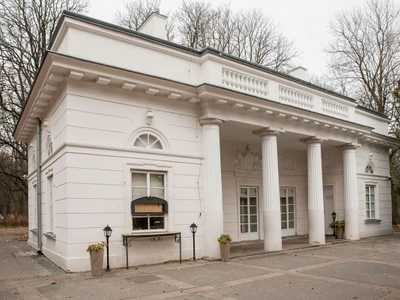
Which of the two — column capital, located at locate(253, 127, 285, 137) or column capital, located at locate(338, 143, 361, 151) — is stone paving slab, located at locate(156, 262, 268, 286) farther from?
column capital, located at locate(338, 143, 361, 151)

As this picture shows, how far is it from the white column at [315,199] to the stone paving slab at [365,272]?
12.8 feet

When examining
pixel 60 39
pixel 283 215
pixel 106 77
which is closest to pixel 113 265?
pixel 106 77

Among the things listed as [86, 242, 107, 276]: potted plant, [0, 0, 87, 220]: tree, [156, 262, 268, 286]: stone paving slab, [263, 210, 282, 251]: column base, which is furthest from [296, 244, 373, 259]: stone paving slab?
[0, 0, 87, 220]: tree

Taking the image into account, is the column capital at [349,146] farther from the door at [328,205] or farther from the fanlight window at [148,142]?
the fanlight window at [148,142]

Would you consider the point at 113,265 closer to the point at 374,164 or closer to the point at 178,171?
the point at 178,171

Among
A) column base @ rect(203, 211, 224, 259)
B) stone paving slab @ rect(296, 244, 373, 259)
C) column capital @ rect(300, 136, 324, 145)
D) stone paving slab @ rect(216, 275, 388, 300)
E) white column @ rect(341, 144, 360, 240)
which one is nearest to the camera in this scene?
stone paving slab @ rect(216, 275, 388, 300)

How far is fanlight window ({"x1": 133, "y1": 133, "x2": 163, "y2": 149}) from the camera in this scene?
952 cm

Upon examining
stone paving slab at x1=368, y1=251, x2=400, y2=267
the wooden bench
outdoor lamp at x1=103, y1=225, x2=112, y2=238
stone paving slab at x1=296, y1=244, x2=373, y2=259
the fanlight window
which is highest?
the fanlight window

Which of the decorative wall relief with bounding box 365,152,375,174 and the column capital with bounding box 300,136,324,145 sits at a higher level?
the column capital with bounding box 300,136,324,145

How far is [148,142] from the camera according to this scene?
9.66 meters

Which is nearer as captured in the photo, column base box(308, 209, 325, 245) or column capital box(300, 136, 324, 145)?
Answer: column base box(308, 209, 325, 245)

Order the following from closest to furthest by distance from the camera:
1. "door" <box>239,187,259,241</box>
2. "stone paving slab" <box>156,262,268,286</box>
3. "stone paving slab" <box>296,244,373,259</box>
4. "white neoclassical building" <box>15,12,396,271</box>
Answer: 1. "stone paving slab" <box>156,262,268,286</box>
2. "white neoclassical building" <box>15,12,396,271</box>
3. "stone paving slab" <box>296,244,373,259</box>
4. "door" <box>239,187,259,241</box>

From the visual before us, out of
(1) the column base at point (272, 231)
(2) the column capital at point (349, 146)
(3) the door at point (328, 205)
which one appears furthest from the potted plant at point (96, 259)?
(3) the door at point (328, 205)

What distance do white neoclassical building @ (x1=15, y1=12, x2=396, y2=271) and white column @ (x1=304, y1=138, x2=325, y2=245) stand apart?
4 cm
